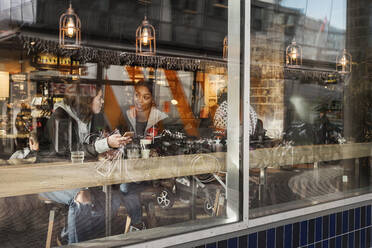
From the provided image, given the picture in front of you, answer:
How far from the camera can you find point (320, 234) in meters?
2.32

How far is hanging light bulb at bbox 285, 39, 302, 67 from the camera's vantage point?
4.21m

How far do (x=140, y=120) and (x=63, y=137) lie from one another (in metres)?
1.51

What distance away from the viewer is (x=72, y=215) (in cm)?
249

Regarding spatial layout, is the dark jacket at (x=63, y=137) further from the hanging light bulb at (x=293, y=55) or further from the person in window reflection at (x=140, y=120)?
the hanging light bulb at (x=293, y=55)

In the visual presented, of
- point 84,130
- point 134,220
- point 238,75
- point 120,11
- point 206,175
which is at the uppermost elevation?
point 120,11

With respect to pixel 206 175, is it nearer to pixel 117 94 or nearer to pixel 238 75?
pixel 238 75

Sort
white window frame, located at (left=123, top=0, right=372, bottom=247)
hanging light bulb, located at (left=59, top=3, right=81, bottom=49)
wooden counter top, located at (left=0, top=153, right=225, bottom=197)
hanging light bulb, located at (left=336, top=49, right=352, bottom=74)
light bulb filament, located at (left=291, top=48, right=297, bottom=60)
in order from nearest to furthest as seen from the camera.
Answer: white window frame, located at (left=123, top=0, right=372, bottom=247) → wooden counter top, located at (left=0, top=153, right=225, bottom=197) → hanging light bulb, located at (left=336, top=49, right=352, bottom=74) → light bulb filament, located at (left=291, top=48, right=297, bottom=60) → hanging light bulb, located at (left=59, top=3, right=81, bottom=49)

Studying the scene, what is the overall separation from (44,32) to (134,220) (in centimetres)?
326

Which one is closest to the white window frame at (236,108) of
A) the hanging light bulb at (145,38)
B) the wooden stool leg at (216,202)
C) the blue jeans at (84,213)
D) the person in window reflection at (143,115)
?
the wooden stool leg at (216,202)

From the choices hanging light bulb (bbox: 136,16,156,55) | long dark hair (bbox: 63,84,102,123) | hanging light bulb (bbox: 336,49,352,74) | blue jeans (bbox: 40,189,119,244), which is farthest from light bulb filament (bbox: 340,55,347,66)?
long dark hair (bbox: 63,84,102,123)

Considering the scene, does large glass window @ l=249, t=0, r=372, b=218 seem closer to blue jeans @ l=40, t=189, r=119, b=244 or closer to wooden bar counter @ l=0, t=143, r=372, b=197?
wooden bar counter @ l=0, t=143, r=372, b=197

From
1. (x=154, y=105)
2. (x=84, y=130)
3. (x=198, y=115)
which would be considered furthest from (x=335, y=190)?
(x=154, y=105)

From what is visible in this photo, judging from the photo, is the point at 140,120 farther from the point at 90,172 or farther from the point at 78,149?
the point at 90,172

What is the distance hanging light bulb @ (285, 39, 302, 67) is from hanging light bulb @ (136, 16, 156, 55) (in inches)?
73.1
